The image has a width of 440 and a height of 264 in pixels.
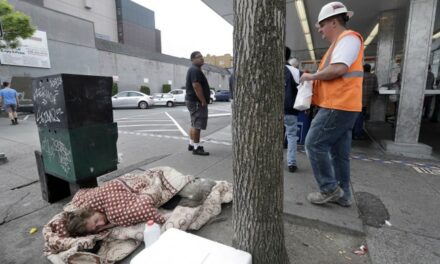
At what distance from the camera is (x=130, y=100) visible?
16859mm

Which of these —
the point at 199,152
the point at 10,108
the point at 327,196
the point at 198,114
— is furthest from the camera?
the point at 10,108

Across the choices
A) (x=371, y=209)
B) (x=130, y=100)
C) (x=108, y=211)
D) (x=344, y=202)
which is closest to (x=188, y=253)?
(x=108, y=211)

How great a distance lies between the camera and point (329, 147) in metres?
2.42

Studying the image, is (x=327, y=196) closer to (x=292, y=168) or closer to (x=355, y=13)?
(x=292, y=168)

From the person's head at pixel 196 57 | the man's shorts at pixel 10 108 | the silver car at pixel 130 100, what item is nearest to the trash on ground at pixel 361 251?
the person's head at pixel 196 57

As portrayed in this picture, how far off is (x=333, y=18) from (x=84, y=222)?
2926mm

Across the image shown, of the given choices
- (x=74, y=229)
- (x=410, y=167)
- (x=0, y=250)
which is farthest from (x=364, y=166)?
(x=0, y=250)

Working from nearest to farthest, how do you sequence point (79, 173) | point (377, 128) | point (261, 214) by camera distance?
point (261, 214)
point (79, 173)
point (377, 128)

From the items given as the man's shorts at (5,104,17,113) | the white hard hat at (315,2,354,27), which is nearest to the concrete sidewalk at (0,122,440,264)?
the white hard hat at (315,2,354,27)

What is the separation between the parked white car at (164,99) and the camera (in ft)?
62.0

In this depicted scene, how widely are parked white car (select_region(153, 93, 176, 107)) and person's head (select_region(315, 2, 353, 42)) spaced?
17.2 m

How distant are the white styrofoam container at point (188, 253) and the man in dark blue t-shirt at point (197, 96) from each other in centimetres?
315

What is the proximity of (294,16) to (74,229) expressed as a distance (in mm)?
8160

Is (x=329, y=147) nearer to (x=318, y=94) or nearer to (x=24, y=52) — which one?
(x=318, y=94)
